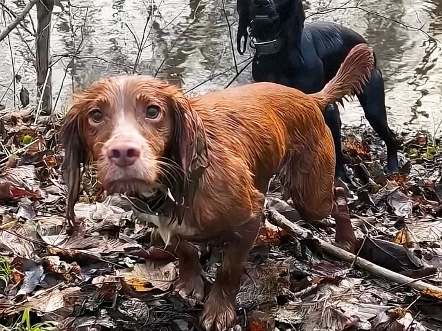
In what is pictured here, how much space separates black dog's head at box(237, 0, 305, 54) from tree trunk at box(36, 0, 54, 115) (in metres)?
1.85

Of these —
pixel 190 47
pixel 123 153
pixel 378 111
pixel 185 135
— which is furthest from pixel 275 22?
pixel 190 47

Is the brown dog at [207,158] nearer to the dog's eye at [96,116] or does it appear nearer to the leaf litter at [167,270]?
the dog's eye at [96,116]

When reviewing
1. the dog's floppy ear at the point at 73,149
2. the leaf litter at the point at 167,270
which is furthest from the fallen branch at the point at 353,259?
the dog's floppy ear at the point at 73,149

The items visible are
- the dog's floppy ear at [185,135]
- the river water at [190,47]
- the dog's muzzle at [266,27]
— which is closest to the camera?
the dog's floppy ear at [185,135]

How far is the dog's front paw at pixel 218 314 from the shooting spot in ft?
12.0

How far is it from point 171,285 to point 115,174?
4.08 ft

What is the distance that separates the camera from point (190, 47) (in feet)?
32.0

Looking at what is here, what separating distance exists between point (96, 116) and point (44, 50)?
4.26 m

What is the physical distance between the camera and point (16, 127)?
254 inches

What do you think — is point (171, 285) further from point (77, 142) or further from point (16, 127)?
point (16, 127)

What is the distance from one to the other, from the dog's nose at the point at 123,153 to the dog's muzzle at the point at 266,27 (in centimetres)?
333

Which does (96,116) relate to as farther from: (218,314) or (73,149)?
(218,314)

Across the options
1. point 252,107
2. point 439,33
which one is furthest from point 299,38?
point 439,33

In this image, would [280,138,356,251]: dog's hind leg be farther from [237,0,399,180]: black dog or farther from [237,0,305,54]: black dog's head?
[237,0,305,54]: black dog's head
